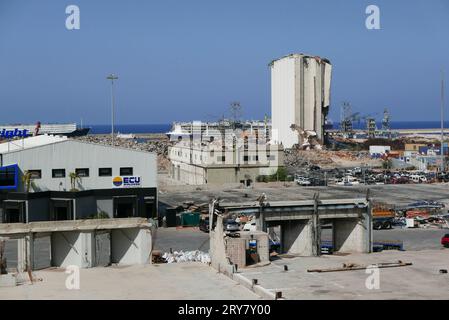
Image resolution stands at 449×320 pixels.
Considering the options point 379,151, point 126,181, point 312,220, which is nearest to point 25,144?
point 126,181

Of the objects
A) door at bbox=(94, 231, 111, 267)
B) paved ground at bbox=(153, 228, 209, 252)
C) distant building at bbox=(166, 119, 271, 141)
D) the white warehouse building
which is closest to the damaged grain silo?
distant building at bbox=(166, 119, 271, 141)

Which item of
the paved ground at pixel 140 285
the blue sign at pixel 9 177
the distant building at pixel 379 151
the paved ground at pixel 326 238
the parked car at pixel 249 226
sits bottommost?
the paved ground at pixel 326 238

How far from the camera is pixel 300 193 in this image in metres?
43.2

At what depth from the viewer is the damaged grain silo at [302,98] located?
273 ft

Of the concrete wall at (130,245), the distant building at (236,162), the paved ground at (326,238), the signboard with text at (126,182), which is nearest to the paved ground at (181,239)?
the paved ground at (326,238)

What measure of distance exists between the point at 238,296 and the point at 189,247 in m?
8.42

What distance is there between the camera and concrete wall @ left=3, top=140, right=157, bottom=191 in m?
28.8

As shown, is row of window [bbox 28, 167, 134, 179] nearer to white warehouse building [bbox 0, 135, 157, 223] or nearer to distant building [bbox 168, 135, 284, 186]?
white warehouse building [bbox 0, 135, 157, 223]

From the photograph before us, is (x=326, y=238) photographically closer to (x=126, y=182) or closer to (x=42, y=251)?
(x=126, y=182)

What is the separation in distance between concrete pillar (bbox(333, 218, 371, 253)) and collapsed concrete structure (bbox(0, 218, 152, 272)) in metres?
5.38

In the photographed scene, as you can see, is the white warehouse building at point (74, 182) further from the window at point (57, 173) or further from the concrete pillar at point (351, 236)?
the concrete pillar at point (351, 236)

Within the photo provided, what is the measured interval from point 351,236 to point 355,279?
4915mm

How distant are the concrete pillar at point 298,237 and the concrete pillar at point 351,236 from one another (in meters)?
1.07

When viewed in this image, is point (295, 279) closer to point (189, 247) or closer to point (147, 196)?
point (189, 247)
